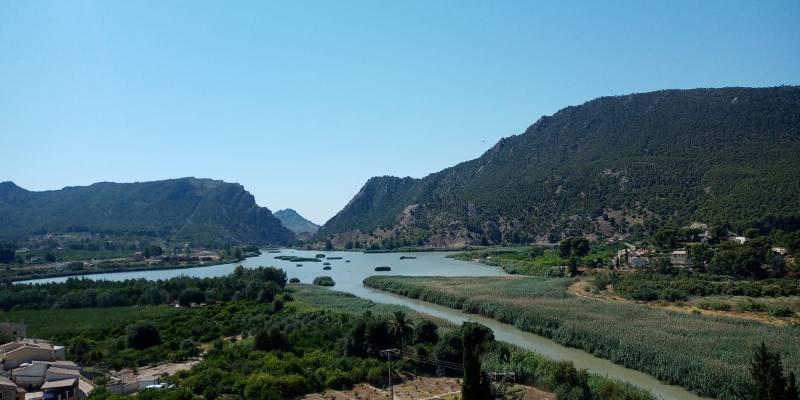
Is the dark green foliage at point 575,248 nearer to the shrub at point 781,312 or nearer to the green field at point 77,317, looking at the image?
the shrub at point 781,312

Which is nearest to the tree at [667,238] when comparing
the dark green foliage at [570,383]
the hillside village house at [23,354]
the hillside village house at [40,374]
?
the dark green foliage at [570,383]

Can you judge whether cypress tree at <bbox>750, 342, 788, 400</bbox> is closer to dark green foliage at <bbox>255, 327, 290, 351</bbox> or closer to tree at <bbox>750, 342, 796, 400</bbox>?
tree at <bbox>750, 342, 796, 400</bbox>

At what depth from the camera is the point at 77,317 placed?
48562 mm

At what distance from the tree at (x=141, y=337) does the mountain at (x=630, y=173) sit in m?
73.2

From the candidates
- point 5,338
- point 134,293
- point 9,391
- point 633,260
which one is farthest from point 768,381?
point 134,293

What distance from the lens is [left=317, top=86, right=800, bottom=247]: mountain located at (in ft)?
292

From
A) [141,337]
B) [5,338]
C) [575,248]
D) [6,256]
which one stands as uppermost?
[6,256]

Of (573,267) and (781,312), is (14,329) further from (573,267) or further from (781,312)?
(573,267)

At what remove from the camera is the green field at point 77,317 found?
4269cm

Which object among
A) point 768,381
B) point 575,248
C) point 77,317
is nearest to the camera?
point 768,381

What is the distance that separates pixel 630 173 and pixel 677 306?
76167 millimetres

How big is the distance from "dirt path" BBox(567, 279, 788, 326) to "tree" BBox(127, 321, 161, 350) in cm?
3462

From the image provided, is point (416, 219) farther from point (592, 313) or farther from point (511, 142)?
point (592, 313)

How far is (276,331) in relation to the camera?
3378 cm
